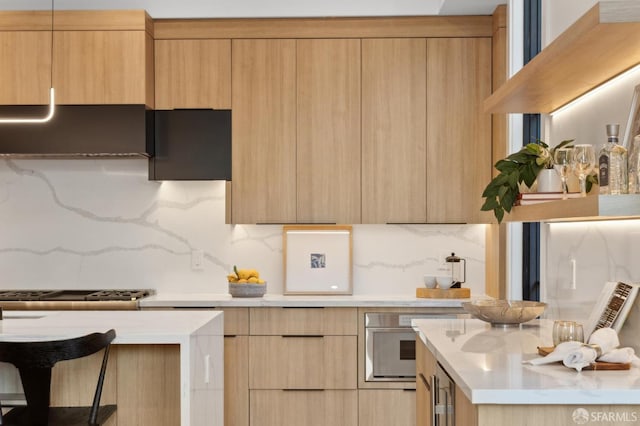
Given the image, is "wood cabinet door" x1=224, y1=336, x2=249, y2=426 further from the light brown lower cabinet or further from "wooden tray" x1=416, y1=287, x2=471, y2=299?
"wooden tray" x1=416, y1=287, x2=471, y2=299

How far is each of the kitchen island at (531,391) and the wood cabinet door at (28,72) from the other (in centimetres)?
336

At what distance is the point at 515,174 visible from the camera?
3.01 metres

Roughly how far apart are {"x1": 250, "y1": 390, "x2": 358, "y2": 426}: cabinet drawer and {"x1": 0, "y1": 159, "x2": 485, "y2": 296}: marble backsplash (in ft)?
2.63

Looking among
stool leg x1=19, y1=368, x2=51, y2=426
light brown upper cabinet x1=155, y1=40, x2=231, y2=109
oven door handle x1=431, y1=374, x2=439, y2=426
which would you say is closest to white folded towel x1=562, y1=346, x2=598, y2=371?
oven door handle x1=431, y1=374, x2=439, y2=426

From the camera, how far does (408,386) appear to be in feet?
14.8

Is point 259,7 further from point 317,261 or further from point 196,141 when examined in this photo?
point 317,261

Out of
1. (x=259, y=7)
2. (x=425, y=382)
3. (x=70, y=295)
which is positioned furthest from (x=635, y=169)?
(x=70, y=295)

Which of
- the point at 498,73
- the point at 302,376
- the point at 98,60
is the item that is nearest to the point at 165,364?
the point at 302,376

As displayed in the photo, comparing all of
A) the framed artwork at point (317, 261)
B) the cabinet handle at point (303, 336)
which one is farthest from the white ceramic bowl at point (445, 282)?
the cabinet handle at point (303, 336)

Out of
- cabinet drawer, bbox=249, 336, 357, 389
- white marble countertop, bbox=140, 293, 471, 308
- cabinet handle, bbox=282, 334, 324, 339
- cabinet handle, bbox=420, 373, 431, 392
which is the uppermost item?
white marble countertop, bbox=140, 293, 471, 308

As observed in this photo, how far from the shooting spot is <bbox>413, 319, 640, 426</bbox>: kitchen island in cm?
179

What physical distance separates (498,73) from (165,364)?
2694 millimetres

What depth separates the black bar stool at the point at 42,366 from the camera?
2635mm

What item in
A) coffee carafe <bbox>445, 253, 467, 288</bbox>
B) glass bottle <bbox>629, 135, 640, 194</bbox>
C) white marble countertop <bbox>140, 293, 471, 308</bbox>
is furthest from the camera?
coffee carafe <bbox>445, 253, 467, 288</bbox>
